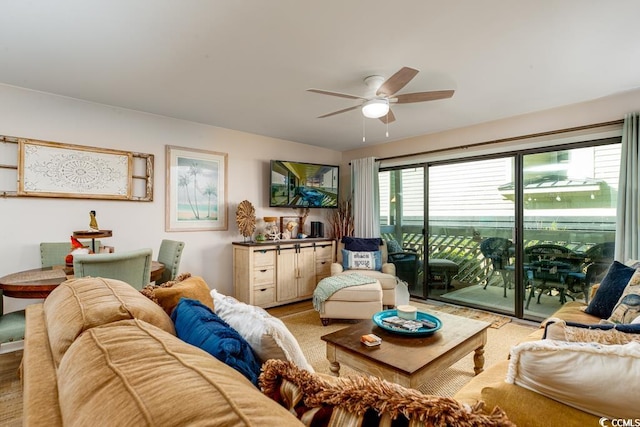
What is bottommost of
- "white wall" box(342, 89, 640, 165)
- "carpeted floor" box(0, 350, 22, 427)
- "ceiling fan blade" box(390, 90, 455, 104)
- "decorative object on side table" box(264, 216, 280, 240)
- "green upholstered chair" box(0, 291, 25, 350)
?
"carpeted floor" box(0, 350, 22, 427)

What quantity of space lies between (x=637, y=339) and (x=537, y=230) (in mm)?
3064

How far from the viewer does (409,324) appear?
225cm

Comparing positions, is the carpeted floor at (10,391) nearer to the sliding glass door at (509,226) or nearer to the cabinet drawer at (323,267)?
the cabinet drawer at (323,267)

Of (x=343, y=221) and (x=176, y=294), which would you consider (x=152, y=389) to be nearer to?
(x=176, y=294)

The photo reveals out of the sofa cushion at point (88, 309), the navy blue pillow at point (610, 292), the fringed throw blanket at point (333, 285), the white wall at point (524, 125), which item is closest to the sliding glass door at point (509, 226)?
the white wall at point (524, 125)

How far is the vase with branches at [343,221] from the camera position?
5.16m

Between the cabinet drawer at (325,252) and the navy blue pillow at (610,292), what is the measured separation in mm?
Result: 3065

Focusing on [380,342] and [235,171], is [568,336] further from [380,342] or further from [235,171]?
[235,171]

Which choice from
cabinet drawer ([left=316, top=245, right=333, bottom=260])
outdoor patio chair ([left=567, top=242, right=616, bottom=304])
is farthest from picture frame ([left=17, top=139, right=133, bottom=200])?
outdoor patio chair ([left=567, top=242, right=616, bottom=304])

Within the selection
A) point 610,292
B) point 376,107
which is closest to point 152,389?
point 376,107

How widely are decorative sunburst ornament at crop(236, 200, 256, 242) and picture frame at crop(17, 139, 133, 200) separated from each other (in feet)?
4.16

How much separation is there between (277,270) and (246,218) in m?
0.82

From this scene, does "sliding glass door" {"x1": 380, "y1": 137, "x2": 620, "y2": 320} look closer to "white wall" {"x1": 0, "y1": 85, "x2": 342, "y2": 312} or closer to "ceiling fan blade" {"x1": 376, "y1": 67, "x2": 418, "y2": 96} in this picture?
"white wall" {"x1": 0, "y1": 85, "x2": 342, "y2": 312}

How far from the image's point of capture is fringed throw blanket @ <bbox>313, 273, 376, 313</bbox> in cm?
345
